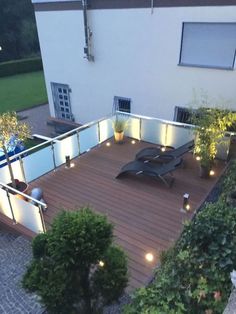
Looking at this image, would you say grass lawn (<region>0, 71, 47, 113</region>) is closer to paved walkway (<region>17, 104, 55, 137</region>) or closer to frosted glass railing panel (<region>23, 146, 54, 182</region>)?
paved walkway (<region>17, 104, 55, 137</region>)

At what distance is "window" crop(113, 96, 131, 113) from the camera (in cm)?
1109

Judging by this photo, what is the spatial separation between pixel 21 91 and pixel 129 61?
48.8 ft

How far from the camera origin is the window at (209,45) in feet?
26.4

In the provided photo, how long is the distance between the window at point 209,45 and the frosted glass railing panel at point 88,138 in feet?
12.0

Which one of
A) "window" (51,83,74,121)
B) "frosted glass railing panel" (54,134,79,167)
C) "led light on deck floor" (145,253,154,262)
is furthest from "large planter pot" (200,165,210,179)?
"window" (51,83,74,121)

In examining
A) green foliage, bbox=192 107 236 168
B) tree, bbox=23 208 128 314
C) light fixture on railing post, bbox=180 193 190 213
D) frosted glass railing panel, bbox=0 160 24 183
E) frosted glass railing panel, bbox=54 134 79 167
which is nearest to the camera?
tree, bbox=23 208 128 314

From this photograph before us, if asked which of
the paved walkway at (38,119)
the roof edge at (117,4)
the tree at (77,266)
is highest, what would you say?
the roof edge at (117,4)

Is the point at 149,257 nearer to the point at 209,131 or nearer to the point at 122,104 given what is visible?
the point at 209,131

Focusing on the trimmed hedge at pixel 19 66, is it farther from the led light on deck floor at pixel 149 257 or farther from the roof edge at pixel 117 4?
the led light on deck floor at pixel 149 257

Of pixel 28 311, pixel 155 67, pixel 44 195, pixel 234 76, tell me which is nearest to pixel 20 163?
pixel 44 195

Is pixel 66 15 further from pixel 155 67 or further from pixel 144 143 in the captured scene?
pixel 144 143

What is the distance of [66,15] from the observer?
10.9 metres

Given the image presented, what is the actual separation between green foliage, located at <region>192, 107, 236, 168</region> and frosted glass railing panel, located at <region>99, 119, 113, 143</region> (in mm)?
3194

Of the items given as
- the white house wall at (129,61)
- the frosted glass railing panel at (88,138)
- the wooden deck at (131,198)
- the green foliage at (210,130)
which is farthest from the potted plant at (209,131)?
the frosted glass railing panel at (88,138)
